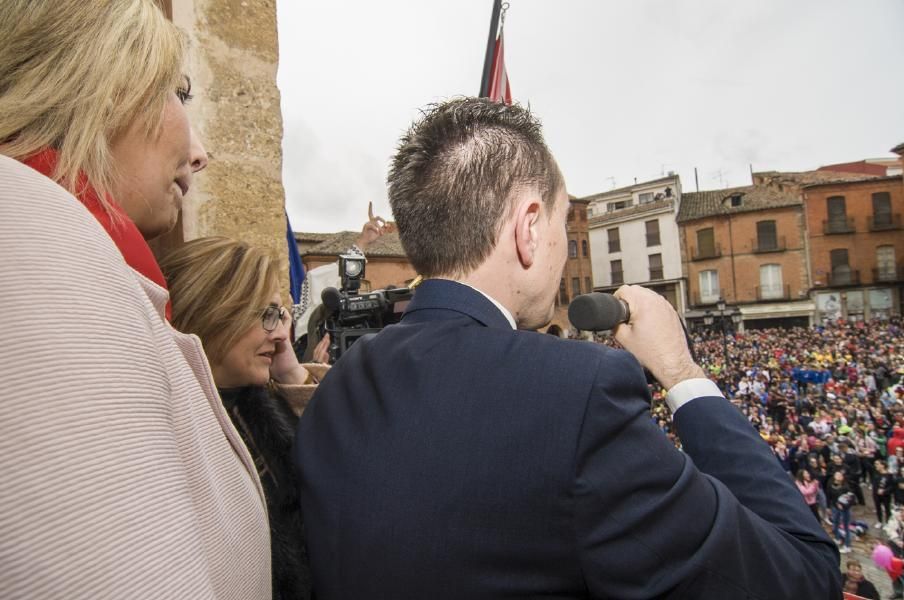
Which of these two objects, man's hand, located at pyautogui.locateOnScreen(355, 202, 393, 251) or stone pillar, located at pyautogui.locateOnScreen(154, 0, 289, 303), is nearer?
stone pillar, located at pyautogui.locateOnScreen(154, 0, 289, 303)

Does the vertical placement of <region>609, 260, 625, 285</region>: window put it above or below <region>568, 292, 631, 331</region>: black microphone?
above

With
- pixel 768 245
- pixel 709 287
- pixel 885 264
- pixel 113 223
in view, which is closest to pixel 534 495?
pixel 113 223

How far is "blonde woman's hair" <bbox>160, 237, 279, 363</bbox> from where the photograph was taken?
1.66 metres

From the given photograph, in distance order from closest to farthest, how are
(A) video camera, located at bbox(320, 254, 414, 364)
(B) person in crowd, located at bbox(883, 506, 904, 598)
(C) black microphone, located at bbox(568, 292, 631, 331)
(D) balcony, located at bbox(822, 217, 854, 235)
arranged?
(C) black microphone, located at bbox(568, 292, 631, 331) → (A) video camera, located at bbox(320, 254, 414, 364) → (B) person in crowd, located at bbox(883, 506, 904, 598) → (D) balcony, located at bbox(822, 217, 854, 235)

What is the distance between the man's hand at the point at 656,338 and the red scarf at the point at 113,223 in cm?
96

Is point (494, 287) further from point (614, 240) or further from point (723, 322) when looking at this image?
point (614, 240)

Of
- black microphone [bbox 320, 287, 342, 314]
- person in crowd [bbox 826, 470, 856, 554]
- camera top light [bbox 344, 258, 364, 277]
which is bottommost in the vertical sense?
person in crowd [bbox 826, 470, 856, 554]

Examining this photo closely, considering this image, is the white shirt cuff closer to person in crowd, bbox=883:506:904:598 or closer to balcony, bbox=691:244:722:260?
person in crowd, bbox=883:506:904:598

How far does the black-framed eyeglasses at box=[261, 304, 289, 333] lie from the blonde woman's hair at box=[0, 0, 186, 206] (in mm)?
1002

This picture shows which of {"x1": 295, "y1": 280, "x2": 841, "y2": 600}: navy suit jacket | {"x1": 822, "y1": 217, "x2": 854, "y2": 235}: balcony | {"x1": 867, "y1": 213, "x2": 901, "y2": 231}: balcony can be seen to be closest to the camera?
{"x1": 295, "y1": 280, "x2": 841, "y2": 600}: navy suit jacket

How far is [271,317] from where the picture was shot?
1.89 metres

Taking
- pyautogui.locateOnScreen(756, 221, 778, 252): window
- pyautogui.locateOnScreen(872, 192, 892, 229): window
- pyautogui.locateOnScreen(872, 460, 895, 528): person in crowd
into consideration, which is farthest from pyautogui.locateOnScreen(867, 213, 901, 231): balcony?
pyautogui.locateOnScreen(872, 460, 895, 528): person in crowd

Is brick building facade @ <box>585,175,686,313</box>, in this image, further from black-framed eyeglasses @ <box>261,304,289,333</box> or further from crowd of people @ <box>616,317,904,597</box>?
black-framed eyeglasses @ <box>261,304,289,333</box>

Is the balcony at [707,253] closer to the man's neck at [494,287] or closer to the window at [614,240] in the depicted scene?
the window at [614,240]
